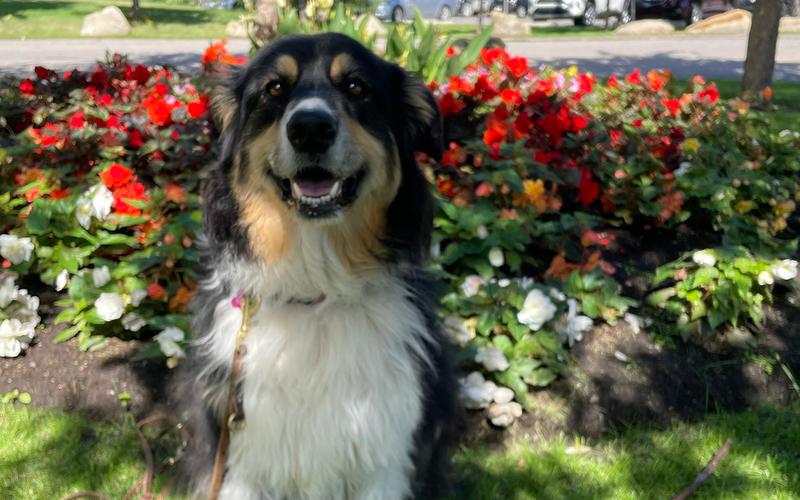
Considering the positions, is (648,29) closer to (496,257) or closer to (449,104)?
(449,104)

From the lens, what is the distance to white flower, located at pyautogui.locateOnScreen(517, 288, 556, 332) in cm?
381

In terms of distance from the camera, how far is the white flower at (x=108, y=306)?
383 centimetres

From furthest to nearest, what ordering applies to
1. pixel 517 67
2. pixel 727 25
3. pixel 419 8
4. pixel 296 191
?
pixel 419 8
pixel 727 25
pixel 517 67
pixel 296 191

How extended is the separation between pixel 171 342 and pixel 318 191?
4.57 ft

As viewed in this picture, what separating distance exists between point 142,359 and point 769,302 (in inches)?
135

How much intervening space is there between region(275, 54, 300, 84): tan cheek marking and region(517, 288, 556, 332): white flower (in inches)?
65.1

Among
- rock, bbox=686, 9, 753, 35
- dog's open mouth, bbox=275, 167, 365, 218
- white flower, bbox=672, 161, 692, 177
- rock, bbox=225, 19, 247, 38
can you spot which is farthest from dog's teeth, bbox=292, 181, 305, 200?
rock, bbox=686, 9, 753, 35

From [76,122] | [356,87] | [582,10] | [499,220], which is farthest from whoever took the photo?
[582,10]

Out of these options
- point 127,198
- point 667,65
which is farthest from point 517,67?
point 667,65

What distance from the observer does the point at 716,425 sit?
152 inches

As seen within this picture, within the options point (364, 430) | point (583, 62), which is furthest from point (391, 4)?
point (364, 430)

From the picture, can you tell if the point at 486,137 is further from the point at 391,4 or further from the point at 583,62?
the point at 391,4

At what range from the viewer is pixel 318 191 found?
9.12 ft

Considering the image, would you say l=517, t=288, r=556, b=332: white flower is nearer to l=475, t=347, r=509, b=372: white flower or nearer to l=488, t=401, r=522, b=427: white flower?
l=475, t=347, r=509, b=372: white flower
